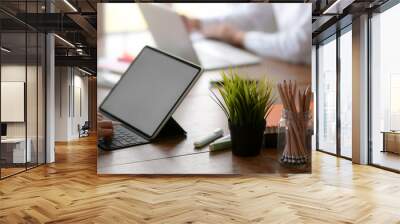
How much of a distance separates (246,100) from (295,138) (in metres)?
0.57

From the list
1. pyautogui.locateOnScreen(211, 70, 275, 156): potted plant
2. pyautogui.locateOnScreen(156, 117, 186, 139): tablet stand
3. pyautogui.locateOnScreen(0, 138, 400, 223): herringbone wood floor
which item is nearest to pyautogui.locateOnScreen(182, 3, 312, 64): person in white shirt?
pyautogui.locateOnScreen(211, 70, 275, 156): potted plant

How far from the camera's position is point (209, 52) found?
3492 mm

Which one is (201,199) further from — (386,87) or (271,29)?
(386,87)

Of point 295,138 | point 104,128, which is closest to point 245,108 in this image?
point 295,138

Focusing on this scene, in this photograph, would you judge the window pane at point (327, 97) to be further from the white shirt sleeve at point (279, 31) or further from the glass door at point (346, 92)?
the white shirt sleeve at point (279, 31)

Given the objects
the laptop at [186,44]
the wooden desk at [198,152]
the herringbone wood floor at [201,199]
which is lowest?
the herringbone wood floor at [201,199]

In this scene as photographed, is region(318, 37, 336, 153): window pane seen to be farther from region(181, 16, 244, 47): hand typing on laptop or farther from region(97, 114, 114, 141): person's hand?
region(97, 114, 114, 141): person's hand

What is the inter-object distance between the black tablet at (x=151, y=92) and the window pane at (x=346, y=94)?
4.48 m

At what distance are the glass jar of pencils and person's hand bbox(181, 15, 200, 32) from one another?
1.12m

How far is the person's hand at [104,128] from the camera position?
3340mm

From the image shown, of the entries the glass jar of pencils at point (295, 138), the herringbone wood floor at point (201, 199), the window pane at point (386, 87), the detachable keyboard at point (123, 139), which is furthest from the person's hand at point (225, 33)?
the window pane at point (386, 87)

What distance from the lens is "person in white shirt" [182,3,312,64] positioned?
3402 millimetres

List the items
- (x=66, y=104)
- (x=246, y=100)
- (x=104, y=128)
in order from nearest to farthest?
(x=246, y=100), (x=104, y=128), (x=66, y=104)

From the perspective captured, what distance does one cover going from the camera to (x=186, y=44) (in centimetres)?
349
